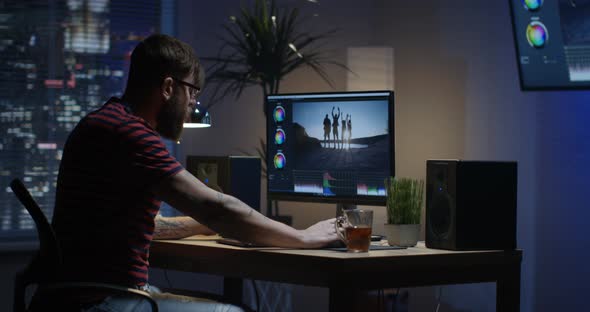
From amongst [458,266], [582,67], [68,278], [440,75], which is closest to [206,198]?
[68,278]

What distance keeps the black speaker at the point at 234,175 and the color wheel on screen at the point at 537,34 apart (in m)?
1.26

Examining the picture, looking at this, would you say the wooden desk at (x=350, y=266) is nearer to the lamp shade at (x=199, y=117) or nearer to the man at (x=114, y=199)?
the man at (x=114, y=199)

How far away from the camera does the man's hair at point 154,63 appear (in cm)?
217

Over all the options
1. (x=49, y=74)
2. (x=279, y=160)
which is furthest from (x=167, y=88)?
(x=49, y=74)

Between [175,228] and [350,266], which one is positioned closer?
[350,266]

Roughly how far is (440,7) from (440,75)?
36cm

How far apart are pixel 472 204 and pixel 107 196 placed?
1120 millimetres

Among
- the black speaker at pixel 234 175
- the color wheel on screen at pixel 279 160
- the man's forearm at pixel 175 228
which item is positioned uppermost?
the color wheel on screen at pixel 279 160

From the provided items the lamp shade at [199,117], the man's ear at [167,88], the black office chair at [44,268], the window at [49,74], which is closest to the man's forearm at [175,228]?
the lamp shade at [199,117]

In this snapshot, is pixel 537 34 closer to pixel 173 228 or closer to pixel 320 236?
pixel 320 236

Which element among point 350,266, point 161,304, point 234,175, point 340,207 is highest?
point 234,175

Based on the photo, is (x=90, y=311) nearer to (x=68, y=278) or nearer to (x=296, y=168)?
(x=68, y=278)

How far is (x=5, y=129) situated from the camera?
411 cm

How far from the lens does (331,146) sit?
9.48 feet
